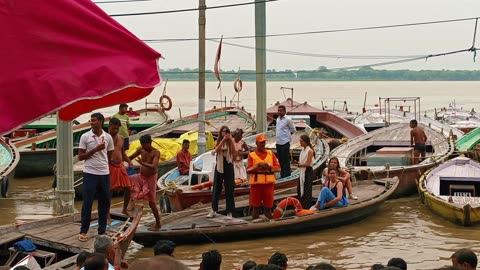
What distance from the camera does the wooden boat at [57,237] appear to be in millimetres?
8273

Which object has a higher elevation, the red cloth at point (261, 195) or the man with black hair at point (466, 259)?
the man with black hair at point (466, 259)

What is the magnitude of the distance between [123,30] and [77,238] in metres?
5.53

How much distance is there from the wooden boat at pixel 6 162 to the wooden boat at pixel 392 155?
7.03m

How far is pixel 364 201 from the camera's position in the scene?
Answer: 43.4 feet

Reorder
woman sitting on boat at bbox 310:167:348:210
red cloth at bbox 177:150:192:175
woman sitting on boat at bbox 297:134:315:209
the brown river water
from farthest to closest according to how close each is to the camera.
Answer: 1. red cloth at bbox 177:150:192:175
2. woman sitting on boat at bbox 310:167:348:210
3. woman sitting on boat at bbox 297:134:315:209
4. the brown river water

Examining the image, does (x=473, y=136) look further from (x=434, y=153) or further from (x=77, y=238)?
(x=77, y=238)

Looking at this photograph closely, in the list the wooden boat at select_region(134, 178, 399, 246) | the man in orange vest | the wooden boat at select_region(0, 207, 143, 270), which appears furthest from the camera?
the man in orange vest

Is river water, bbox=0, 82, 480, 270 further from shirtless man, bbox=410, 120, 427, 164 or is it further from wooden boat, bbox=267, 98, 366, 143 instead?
wooden boat, bbox=267, 98, 366, 143

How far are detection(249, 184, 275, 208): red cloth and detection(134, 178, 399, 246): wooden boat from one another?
0.30m

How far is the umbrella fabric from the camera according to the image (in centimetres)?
341

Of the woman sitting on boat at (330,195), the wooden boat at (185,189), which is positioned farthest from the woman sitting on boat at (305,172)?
the wooden boat at (185,189)

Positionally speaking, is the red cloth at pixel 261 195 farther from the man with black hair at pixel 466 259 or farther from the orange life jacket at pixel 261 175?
the man with black hair at pixel 466 259

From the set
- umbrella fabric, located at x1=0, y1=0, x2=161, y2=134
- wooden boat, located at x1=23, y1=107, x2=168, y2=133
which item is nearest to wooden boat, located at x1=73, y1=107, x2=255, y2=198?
wooden boat, located at x1=23, y1=107, x2=168, y2=133

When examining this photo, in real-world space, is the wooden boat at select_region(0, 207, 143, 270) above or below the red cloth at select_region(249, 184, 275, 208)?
below
